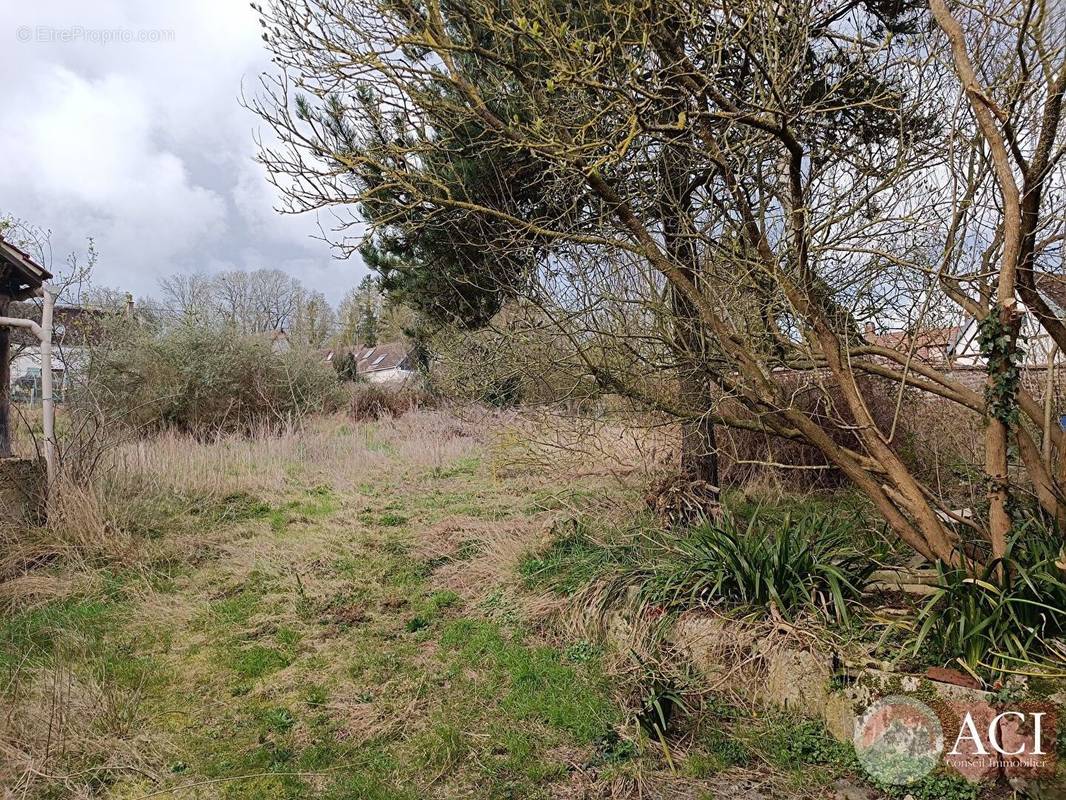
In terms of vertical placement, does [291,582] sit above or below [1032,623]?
below

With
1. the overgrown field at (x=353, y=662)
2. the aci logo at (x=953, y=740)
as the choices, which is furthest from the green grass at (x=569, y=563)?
the aci logo at (x=953, y=740)

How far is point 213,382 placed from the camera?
12664mm

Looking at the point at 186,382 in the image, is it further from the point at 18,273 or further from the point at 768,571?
the point at 768,571

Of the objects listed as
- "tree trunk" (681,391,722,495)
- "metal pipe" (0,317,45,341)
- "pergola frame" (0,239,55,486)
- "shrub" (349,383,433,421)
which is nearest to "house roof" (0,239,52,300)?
"pergola frame" (0,239,55,486)

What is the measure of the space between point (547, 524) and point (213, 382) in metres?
10.0

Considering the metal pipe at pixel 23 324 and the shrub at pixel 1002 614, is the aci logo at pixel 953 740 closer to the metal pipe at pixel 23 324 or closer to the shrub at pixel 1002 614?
the shrub at pixel 1002 614

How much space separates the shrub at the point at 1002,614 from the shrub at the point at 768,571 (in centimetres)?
45

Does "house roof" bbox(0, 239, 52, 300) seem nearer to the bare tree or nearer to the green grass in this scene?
the bare tree

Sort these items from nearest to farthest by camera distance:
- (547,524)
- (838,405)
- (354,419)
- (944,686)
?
(944,686) → (547,524) → (838,405) → (354,419)

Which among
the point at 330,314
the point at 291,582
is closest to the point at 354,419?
the point at 291,582

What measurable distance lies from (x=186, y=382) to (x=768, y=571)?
12592mm

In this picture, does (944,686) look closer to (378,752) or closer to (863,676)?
(863,676)

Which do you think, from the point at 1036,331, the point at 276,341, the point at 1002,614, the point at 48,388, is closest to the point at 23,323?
the point at 48,388

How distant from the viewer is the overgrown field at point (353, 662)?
275cm
